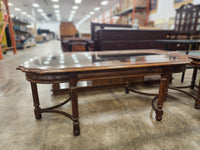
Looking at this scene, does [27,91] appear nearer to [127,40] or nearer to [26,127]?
[26,127]

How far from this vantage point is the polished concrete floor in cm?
106

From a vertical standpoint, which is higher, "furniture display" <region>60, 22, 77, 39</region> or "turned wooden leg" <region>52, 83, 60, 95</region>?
"furniture display" <region>60, 22, 77, 39</region>

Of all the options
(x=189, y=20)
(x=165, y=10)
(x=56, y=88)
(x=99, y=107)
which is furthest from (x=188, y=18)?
(x=56, y=88)

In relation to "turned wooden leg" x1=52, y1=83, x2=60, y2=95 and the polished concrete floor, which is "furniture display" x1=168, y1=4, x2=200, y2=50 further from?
"turned wooden leg" x1=52, y1=83, x2=60, y2=95

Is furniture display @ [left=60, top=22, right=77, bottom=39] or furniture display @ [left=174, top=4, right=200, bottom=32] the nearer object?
furniture display @ [left=174, top=4, right=200, bottom=32]

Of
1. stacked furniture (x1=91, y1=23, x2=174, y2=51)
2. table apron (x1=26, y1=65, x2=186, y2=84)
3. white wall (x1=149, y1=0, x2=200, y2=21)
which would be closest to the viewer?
table apron (x1=26, y1=65, x2=186, y2=84)

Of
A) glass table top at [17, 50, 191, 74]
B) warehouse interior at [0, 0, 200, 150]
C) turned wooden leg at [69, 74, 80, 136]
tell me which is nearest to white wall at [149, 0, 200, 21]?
warehouse interior at [0, 0, 200, 150]

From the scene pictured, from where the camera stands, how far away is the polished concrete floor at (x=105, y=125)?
106 centimetres

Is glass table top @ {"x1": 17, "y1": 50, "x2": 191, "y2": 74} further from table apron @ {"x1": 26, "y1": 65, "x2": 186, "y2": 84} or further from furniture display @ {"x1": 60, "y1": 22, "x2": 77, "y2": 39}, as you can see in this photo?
furniture display @ {"x1": 60, "y1": 22, "x2": 77, "y2": 39}

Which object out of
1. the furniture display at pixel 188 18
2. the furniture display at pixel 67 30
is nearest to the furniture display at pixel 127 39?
the furniture display at pixel 188 18

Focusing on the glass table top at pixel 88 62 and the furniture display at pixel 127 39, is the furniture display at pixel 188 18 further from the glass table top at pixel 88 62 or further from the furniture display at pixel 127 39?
the glass table top at pixel 88 62

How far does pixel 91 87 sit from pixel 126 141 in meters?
1.07

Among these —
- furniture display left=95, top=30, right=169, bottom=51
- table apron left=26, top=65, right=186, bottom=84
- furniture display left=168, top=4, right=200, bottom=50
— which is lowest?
table apron left=26, top=65, right=186, bottom=84

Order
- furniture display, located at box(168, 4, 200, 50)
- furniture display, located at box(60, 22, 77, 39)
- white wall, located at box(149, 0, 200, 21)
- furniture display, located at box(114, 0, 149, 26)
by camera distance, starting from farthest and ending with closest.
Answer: furniture display, located at box(60, 22, 77, 39), furniture display, located at box(114, 0, 149, 26), white wall, located at box(149, 0, 200, 21), furniture display, located at box(168, 4, 200, 50)
